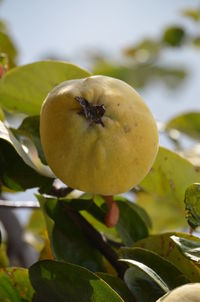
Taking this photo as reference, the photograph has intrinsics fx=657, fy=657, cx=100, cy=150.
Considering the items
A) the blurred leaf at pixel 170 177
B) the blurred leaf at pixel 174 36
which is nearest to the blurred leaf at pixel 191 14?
the blurred leaf at pixel 174 36

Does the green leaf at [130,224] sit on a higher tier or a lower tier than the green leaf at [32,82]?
lower

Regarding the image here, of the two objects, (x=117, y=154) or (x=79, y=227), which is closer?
(x=117, y=154)

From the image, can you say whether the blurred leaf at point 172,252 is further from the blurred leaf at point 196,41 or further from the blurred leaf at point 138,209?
the blurred leaf at point 196,41

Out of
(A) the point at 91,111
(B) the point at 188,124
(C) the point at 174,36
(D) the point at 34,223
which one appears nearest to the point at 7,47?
→ (B) the point at 188,124

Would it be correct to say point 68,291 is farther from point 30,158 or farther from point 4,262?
point 4,262

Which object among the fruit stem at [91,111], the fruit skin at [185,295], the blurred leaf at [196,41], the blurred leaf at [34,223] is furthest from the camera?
the blurred leaf at [196,41]

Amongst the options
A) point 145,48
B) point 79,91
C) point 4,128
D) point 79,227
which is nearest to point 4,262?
point 79,227

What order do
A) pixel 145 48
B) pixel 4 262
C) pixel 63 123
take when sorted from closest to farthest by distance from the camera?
pixel 63 123
pixel 4 262
pixel 145 48
